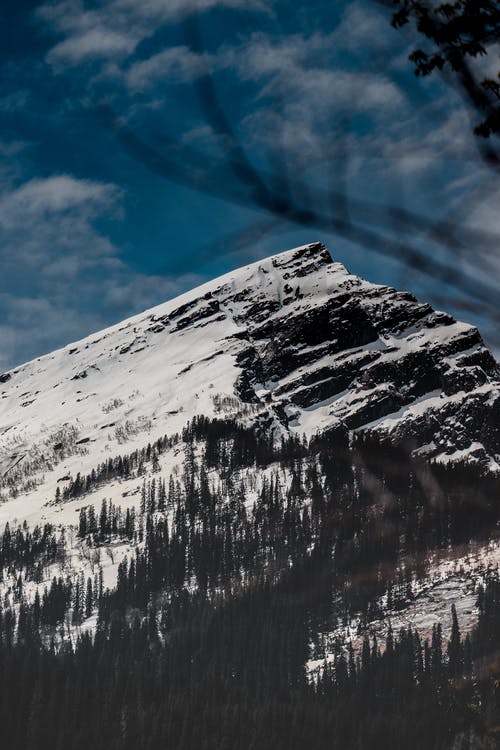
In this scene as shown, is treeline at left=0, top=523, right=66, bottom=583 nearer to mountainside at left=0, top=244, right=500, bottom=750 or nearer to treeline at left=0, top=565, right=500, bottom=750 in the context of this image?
mountainside at left=0, top=244, right=500, bottom=750

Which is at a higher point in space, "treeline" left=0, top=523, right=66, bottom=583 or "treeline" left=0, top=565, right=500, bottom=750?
"treeline" left=0, top=523, right=66, bottom=583

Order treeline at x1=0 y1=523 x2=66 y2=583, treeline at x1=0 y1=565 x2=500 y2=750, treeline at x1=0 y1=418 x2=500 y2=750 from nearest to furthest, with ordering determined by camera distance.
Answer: treeline at x1=0 y1=565 x2=500 y2=750 < treeline at x1=0 y1=418 x2=500 y2=750 < treeline at x1=0 y1=523 x2=66 y2=583

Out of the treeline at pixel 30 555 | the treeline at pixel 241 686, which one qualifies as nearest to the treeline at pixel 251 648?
the treeline at pixel 241 686

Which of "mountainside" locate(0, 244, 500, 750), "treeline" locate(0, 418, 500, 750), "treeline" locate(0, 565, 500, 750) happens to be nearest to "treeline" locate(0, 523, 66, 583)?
"mountainside" locate(0, 244, 500, 750)

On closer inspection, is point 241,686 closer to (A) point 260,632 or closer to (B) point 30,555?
(A) point 260,632

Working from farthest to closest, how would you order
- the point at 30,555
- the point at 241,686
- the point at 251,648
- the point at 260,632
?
the point at 30,555 → the point at 260,632 → the point at 251,648 → the point at 241,686

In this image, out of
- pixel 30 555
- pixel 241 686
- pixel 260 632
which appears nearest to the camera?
pixel 241 686

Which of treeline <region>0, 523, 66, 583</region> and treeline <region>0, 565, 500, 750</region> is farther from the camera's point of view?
treeline <region>0, 523, 66, 583</region>

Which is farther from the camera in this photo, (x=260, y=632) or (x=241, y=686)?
(x=260, y=632)

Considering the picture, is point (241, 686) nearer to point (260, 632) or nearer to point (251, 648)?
point (251, 648)

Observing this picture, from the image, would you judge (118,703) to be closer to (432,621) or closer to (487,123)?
(432,621)

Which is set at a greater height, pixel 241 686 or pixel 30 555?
pixel 30 555

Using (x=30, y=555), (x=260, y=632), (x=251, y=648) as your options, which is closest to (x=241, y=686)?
(x=251, y=648)

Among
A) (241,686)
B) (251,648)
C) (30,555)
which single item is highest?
(30,555)
